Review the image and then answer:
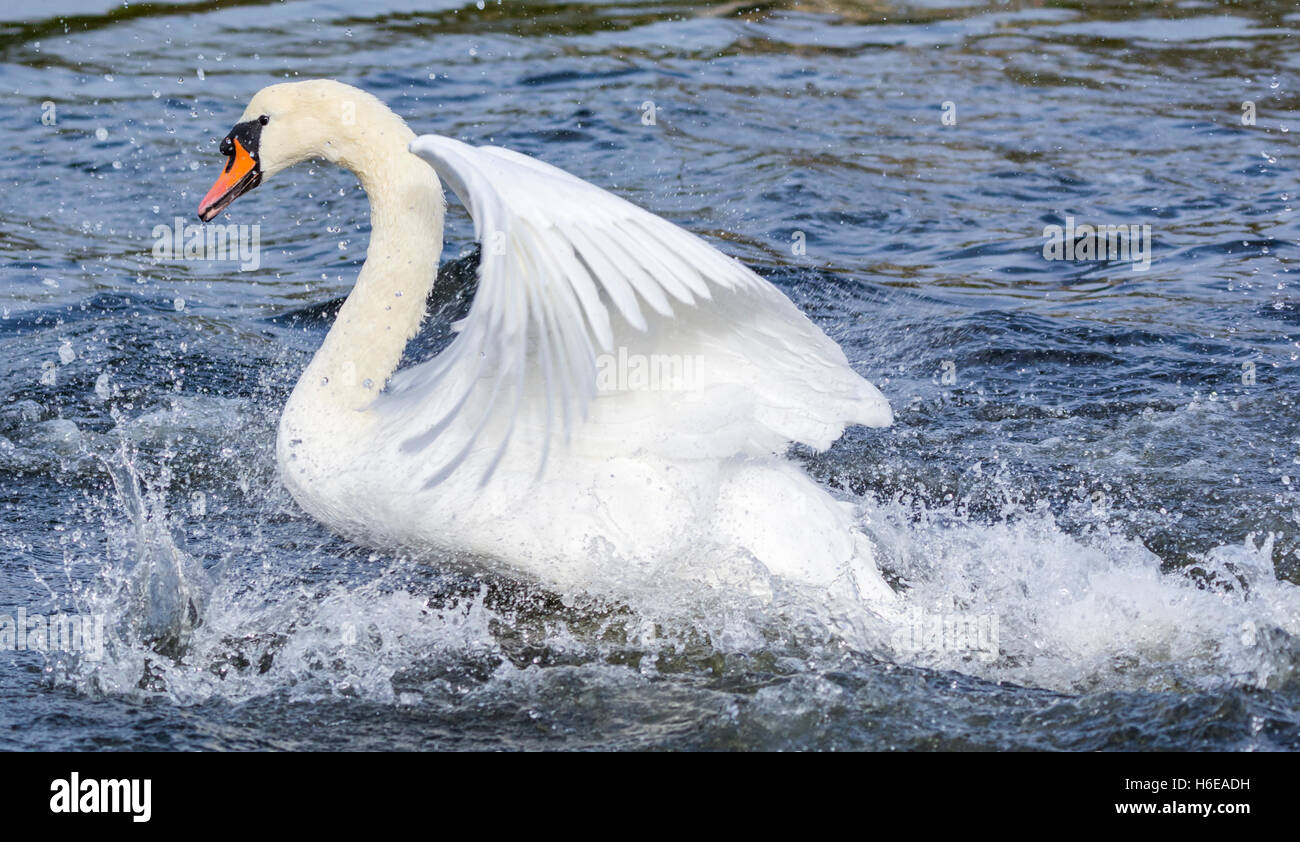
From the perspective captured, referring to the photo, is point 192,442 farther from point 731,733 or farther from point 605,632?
point 731,733

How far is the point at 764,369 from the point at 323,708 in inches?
66.1

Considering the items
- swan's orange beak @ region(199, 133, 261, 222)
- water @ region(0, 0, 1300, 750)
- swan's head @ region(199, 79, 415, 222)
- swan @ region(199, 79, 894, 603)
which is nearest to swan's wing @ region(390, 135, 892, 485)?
swan @ region(199, 79, 894, 603)

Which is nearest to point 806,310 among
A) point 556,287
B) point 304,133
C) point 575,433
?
point 304,133

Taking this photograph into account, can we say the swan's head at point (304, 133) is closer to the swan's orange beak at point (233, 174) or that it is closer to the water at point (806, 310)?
the swan's orange beak at point (233, 174)

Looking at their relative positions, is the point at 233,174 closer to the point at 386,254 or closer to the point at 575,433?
the point at 386,254

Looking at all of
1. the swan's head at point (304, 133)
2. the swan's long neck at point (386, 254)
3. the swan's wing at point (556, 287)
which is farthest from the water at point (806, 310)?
the swan's head at point (304, 133)

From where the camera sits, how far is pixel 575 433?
4.55 m

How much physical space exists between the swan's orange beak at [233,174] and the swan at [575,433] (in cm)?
35

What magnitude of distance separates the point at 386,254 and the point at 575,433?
1.05 meters

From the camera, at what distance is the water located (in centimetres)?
435

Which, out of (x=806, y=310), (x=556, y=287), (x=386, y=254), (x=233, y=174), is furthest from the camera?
(x=806, y=310)

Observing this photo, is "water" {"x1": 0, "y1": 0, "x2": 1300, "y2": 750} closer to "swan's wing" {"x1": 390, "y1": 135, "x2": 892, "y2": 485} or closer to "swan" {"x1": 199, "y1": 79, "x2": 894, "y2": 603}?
"swan" {"x1": 199, "y1": 79, "x2": 894, "y2": 603}

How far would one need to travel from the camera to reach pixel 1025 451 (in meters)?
6.34

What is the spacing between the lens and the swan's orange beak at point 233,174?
5199 mm
